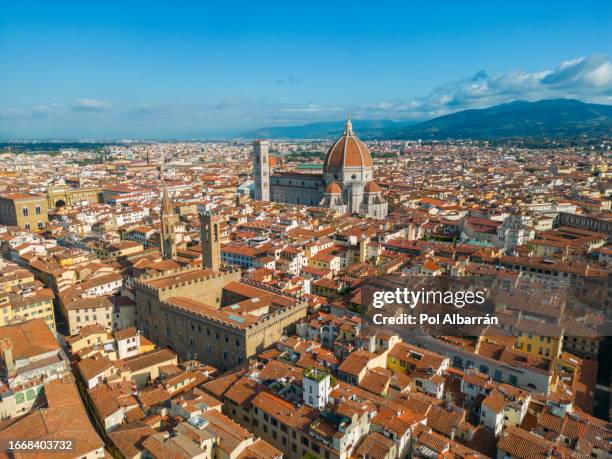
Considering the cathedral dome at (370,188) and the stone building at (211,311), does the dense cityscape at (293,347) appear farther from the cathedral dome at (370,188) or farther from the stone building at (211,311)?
the cathedral dome at (370,188)

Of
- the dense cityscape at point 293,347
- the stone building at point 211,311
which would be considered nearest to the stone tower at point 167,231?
the dense cityscape at point 293,347

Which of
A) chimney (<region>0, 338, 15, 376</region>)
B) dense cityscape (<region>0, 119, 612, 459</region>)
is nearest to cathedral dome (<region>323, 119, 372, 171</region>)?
dense cityscape (<region>0, 119, 612, 459</region>)

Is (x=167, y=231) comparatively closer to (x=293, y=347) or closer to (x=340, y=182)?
(x=293, y=347)

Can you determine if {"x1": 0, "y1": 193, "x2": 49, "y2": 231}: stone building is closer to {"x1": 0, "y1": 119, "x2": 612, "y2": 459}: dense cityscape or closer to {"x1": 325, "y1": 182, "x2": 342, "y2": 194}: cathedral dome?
{"x1": 0, "y1": 119, "x2": 612, "y2": 459}: dense cityscape

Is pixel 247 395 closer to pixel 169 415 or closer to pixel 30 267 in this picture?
pixel 169 415
